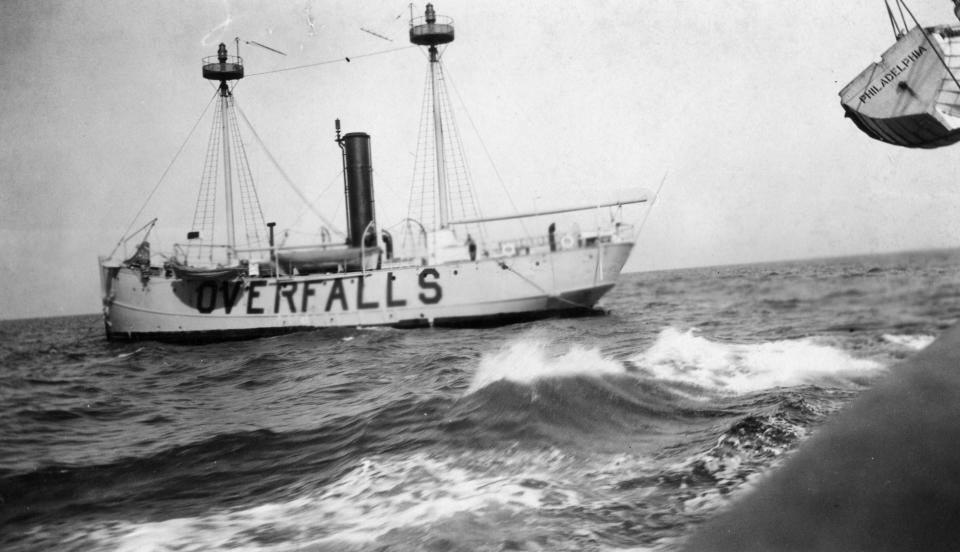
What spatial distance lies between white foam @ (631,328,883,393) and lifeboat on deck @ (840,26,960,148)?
6.55 feet

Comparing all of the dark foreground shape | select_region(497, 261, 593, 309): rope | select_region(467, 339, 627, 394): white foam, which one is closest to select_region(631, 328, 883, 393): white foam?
select_region(467, 339, 627, 394): white foam

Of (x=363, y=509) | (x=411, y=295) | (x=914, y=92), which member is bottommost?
(x=363, y=509)

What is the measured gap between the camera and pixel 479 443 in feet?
13.2

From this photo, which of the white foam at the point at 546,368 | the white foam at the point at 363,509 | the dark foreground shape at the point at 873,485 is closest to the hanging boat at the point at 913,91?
the white foam at the point at 546,368

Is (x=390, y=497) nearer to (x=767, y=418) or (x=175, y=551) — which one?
(x=175, y=551)

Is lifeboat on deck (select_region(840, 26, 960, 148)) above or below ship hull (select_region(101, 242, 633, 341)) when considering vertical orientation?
above

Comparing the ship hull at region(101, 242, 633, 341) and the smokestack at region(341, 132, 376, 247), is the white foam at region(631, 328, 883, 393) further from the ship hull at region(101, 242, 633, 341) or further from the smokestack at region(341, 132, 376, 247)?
the smokestack at region(341, 132, 376, 247)

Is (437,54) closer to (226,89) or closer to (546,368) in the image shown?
(226,89)

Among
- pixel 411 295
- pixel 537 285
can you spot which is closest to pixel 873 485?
pixel 537 285

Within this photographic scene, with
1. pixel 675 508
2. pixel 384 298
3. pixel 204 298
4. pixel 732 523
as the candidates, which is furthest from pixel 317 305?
pixel 732 523

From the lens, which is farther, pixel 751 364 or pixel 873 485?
pixel 751 364

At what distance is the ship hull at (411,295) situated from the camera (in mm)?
18125

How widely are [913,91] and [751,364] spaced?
8.84 ft

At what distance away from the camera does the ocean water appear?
265cm
